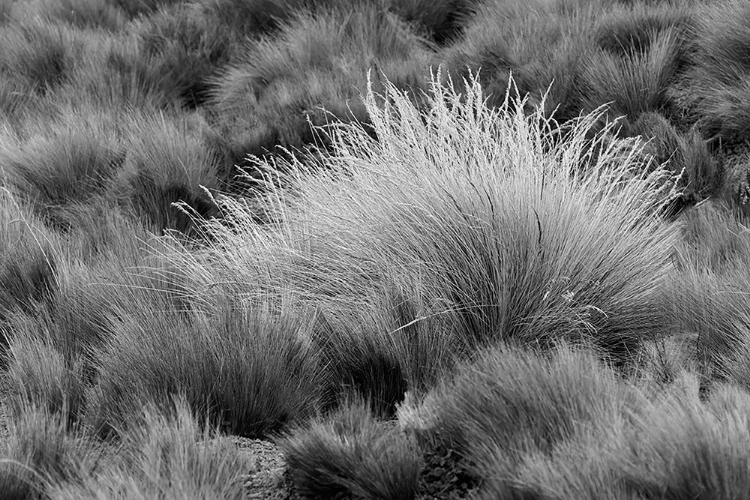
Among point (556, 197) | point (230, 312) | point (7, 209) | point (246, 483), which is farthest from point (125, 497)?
point (7, 209)

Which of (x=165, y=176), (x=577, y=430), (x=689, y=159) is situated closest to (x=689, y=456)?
(x=577, y=430)

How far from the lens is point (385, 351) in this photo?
10.8 feet

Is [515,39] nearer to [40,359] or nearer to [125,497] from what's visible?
[40,359]

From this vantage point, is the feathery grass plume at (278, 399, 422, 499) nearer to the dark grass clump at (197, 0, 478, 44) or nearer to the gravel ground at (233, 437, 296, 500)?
the gravel ground at (233, 437, 296, 500)

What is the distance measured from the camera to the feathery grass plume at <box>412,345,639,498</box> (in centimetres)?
245

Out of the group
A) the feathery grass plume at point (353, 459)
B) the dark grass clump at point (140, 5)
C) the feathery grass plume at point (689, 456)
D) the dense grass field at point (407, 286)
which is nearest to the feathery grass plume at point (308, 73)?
the dense grass field at point (407, 286)

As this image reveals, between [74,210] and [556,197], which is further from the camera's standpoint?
[74,210]

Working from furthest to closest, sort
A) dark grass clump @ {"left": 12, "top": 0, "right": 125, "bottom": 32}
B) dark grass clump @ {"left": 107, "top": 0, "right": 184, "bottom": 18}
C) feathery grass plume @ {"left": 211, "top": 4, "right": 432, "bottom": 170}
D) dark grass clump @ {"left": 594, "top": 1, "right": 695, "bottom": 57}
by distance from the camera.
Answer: dark grass clump @ {"left": 107, "top": 0, "right": 184, "bottom": 18}, dark grass clump @ {"left": 12, "top": 0, "right": 125, "bottom": 32}, feathery grass plume @ {"left": 211, "top": 4, "right": 432, "bottom": 170}, dark grass clump @ {"left": 594, "top": 1, "right": 695, "bottom": 57}

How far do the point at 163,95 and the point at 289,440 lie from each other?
4.56 m

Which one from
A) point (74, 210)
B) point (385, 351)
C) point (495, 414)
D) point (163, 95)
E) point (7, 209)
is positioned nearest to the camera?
point (495, 414)

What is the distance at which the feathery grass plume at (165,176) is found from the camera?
5203 mm

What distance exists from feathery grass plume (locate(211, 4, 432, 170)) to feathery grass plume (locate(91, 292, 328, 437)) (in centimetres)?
234

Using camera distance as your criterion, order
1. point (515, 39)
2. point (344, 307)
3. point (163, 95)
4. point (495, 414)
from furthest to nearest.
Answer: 1. point (163, 95)
2. point (515, 39)
3. point (344, 307)
4. point (495, 414)

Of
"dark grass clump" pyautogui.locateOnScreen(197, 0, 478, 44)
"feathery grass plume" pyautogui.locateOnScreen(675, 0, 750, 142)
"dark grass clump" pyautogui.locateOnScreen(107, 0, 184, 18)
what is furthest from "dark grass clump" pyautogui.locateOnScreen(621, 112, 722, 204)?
"dark grass clump" pyautogui.locateOnScreen(107, 0, 184, 18)
